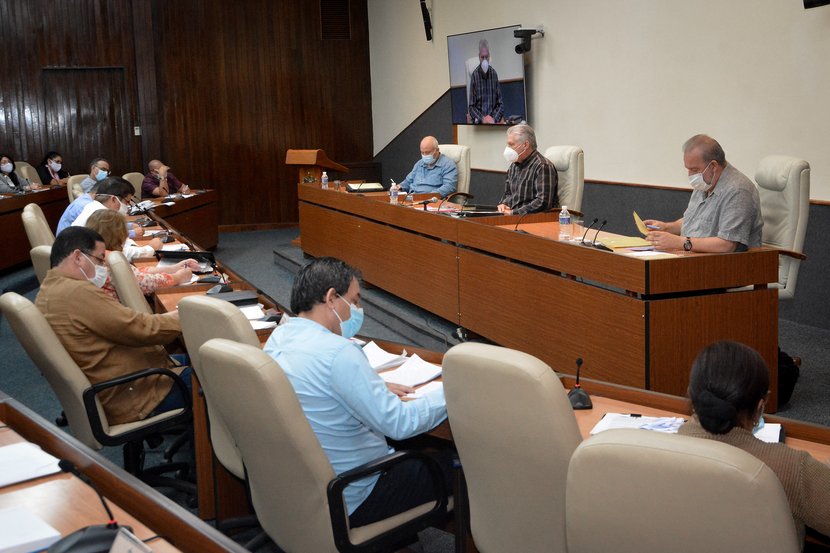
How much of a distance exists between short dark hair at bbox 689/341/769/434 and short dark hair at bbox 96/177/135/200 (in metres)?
4.52

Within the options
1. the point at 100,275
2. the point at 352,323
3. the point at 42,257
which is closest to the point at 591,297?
the point at 352,323

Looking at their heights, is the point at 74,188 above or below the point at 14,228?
above

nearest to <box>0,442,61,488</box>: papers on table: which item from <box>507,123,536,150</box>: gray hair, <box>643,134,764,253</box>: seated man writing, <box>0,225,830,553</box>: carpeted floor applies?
<box>0,225,830,553</box>: carpeted floor

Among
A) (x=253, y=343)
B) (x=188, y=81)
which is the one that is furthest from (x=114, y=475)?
(x=188, y=81)

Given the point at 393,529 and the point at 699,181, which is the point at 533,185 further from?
the point at 393,529

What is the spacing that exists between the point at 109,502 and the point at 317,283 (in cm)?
100

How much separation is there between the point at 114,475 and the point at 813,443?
1.65 metres

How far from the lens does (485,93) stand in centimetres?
935

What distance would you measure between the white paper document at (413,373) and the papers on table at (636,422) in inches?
26.2

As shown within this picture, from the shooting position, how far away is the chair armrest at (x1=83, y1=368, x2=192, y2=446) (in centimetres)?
324

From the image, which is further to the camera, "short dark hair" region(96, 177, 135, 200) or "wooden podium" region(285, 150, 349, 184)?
"wooden podium" region(285, 150, 349, 184)

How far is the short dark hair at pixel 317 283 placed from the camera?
2611 mm

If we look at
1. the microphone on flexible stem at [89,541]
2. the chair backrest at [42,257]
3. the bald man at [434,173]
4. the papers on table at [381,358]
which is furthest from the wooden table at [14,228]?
the microphone on flexible stem at [89,541]

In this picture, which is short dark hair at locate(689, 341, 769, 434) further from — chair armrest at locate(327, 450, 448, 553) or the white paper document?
the white paper document
